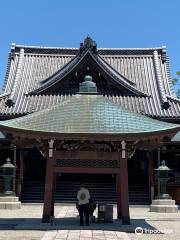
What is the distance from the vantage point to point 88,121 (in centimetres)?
1534

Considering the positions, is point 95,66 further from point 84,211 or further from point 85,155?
point 84,211

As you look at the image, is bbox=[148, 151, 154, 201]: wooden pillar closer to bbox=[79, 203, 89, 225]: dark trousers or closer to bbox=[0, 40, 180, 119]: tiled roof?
bbox=[0, 40, 180, 119]: tiled roof

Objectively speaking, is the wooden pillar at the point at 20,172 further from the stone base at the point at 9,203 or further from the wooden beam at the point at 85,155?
the wooden beam at the point at 85,155

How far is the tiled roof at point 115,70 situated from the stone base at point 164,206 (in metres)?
7.93

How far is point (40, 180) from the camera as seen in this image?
31.0m

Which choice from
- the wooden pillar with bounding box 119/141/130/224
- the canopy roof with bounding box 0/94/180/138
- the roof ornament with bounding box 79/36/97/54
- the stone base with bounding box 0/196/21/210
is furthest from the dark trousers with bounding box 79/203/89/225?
the roof ornament with bounding box 79/36/97/54

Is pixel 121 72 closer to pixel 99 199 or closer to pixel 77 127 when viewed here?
pixel 99 199

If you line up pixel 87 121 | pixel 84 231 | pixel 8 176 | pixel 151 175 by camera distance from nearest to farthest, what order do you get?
pixel 84 231 < pixel 87 121 < pixel 8 176 < pixel 151 175

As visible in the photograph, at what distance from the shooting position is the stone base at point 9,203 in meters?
23.1

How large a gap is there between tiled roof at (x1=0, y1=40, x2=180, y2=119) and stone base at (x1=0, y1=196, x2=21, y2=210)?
7477 mm

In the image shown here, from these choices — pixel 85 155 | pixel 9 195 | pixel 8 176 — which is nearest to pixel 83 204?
pixel 85 155

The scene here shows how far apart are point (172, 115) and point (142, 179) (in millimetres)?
5063

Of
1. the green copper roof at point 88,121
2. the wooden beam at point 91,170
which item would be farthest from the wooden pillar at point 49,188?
the green copper roof at point 88,121

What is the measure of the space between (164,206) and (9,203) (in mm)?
7751
